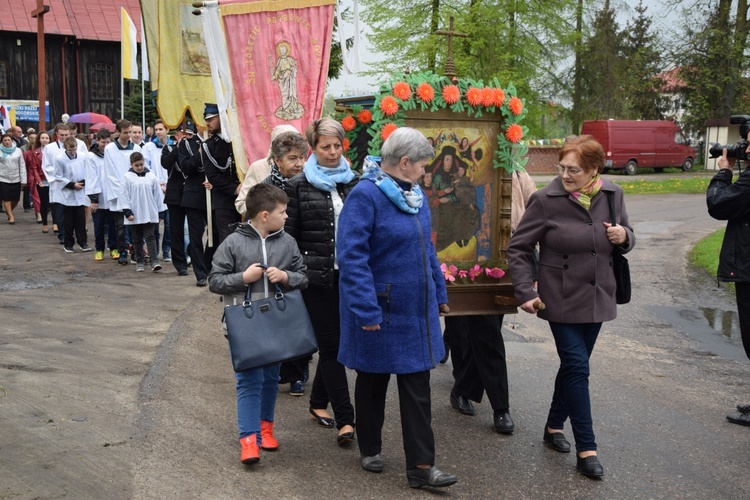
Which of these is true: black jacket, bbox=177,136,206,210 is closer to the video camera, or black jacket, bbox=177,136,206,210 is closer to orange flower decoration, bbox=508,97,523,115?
orange flower decoration, bbox=508,97,523,115

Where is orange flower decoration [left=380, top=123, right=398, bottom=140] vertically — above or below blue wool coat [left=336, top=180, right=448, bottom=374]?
above

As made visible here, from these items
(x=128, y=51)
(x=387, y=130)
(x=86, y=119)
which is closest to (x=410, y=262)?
(x=387, y=130)

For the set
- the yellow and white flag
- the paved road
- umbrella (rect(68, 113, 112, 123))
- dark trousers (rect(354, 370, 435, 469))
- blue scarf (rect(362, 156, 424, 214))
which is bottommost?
the paved road

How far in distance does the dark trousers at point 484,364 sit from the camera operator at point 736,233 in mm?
1644

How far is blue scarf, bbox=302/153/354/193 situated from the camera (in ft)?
17.5

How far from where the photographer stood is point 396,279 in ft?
15.2

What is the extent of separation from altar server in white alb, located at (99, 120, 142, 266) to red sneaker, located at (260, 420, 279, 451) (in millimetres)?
7805

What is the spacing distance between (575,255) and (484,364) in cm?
110

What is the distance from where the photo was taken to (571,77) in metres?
41.0

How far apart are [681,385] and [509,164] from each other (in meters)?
2.55

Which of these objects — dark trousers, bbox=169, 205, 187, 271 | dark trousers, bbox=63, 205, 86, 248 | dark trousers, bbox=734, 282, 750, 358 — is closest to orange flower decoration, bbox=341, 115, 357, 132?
dark trousers, bbox=734, 282, 750, 358

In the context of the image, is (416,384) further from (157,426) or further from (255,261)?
(157,426)

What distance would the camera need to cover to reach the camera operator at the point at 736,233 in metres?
5.84

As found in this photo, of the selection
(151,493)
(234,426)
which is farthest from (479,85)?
(151,493)
